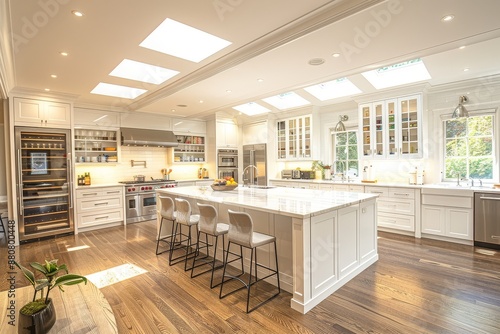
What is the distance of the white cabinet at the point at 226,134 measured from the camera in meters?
7.46

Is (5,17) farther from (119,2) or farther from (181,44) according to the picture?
(181,44)

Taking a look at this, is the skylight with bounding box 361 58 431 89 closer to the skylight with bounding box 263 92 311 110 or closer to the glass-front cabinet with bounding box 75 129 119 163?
the skylight with bounding box 263 92 311 110

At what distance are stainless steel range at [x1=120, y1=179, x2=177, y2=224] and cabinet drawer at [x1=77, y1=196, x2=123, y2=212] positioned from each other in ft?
0.66

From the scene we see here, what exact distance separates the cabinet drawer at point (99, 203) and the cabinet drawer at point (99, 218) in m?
0.12

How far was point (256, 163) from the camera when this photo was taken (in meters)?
7.33

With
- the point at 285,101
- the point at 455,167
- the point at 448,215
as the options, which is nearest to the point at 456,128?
the point at 455,167

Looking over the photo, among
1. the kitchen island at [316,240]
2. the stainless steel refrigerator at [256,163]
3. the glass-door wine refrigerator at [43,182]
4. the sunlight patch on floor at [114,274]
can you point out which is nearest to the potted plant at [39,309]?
the kitchen island at [316,240]

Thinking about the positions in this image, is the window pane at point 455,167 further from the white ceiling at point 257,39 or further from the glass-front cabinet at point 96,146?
the glass-front cabinet at point 96,146

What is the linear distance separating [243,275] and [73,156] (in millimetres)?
4423

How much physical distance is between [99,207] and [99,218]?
0.24m

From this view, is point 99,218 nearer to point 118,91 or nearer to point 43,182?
point 43,182

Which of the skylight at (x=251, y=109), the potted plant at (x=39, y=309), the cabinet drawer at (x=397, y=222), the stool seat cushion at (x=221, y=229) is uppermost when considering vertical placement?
the skylight at (x=251, y=109)

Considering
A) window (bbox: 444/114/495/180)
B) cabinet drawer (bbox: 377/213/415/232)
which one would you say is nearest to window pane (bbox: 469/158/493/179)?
window (bbox: 444/114/495/180)

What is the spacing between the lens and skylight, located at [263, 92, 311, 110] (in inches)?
255
